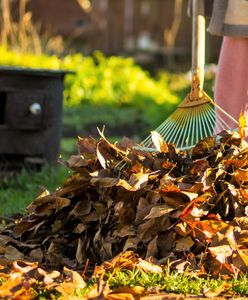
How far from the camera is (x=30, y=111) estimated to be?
5.47m

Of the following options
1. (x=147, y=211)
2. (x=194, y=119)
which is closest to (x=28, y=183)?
(x=194, y=119)

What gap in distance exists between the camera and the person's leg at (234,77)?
3.87 metres

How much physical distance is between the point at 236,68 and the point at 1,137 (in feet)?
7.08

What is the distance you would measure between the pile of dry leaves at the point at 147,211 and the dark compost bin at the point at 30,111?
2.03 meters

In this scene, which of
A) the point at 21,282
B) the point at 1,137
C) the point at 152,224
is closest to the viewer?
the point at 21,282

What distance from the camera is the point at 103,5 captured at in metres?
17.1

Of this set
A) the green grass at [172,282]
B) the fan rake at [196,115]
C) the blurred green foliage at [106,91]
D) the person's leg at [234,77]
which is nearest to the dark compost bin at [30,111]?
the person's leg at [234,77]

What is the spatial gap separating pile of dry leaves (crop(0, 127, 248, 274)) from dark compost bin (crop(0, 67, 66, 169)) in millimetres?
2031

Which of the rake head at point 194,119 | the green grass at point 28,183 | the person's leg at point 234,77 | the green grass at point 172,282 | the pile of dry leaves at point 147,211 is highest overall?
the person's leg at point 234,77

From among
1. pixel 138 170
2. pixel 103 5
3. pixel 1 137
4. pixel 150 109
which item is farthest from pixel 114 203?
pixel 103 5

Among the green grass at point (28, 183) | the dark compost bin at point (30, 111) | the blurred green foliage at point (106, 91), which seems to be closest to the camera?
the green grass at point (28, 183)

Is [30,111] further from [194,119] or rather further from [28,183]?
[194,119]

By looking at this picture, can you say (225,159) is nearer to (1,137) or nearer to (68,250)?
(68,250)

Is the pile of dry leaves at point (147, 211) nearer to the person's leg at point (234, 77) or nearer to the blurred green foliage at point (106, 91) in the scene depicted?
the person's leg at point (234, 77)
